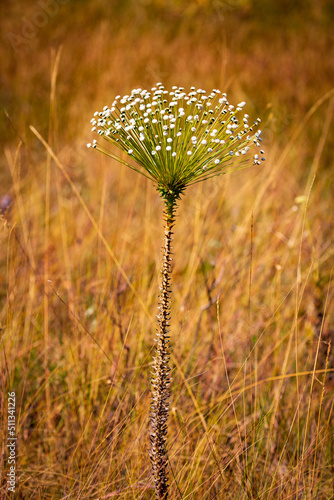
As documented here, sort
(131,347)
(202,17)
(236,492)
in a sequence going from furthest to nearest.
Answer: (202,17)
(131,347)
(236,492)

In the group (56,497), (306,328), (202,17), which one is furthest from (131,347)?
(202,17)

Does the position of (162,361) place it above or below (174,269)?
below

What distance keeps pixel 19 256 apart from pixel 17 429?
154cm

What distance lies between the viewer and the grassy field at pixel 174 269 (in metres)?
1.58

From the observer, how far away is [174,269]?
297cm

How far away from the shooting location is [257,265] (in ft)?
9.30

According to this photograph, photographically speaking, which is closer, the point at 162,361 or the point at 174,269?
the point at 162,361

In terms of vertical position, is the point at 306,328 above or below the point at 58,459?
above

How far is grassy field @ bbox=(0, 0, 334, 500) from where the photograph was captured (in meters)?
1.58

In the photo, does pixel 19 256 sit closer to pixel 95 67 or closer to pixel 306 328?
pixel 306 328

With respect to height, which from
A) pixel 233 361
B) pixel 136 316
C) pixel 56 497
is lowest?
pixel 56 497

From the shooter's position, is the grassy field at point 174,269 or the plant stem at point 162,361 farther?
the grassy field at point 174,269

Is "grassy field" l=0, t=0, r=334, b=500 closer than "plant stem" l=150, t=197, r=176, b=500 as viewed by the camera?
No

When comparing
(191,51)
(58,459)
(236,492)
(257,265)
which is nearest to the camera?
(236,492)
